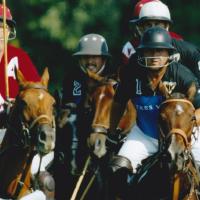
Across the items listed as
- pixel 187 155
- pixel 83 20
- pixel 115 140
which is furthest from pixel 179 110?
pixel 83 20

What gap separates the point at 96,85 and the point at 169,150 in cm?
197

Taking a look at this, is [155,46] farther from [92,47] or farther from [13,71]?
[92,47]

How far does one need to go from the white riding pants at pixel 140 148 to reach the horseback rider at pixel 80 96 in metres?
0.53

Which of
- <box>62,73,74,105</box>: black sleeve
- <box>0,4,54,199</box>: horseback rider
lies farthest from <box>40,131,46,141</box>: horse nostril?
<box>62,73,74,105</box>: black sleeve

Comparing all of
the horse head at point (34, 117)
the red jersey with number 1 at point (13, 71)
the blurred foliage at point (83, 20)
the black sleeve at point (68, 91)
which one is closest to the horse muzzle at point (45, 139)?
the horse head at point (34, 117)

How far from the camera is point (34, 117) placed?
7.91 m

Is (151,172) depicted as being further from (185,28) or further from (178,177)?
(185,28)

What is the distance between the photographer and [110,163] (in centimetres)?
847

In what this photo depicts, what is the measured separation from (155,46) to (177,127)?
3.03 feet

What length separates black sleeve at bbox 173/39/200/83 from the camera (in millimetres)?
9453

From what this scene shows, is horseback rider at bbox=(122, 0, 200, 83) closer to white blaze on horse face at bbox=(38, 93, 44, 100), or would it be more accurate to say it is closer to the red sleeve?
the red sleeve

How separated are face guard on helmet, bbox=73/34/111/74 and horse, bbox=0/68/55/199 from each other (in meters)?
1.71

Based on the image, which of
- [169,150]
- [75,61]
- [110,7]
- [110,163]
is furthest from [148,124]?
[110,7]

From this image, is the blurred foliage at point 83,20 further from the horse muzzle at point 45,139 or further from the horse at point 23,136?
the horse muzzle at point 45,139
